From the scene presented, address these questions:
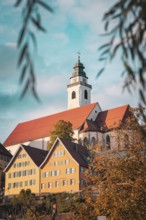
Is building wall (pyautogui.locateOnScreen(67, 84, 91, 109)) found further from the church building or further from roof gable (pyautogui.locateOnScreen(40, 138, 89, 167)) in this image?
roof gable (pyautogui.locateOnScreen(40, 138, 89, 167))

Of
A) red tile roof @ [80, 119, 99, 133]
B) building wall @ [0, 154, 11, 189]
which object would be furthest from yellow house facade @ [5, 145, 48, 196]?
red tile roof @ [80, 119, 99, 133]

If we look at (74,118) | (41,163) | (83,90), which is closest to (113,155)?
(41,163)

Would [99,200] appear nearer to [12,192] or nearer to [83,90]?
[12,192]

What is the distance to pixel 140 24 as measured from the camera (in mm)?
5703

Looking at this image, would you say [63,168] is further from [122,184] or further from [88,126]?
[122,184]

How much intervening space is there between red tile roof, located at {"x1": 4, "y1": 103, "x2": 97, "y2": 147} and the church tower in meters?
13.7

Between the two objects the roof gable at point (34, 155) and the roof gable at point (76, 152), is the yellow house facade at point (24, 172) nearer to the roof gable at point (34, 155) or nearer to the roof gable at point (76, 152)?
the roof gable at point (34, 155)

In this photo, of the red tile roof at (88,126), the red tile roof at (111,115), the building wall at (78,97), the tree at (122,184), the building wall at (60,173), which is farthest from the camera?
the building wall at (78,97)

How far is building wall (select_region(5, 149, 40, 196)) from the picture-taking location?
298ft

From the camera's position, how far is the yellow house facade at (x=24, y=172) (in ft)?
298

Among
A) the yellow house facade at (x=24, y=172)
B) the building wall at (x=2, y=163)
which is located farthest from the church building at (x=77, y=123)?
the yellow house facade at (x=24, y=172)

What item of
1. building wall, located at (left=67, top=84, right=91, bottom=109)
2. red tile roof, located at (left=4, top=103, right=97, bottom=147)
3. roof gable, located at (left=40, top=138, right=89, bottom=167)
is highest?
building wall, located at (left=67, top=84, right=91, bottom=109)

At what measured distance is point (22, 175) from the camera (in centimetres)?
9281

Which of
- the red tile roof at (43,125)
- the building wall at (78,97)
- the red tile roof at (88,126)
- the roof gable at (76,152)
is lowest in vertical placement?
the roof gable at (76,152)
